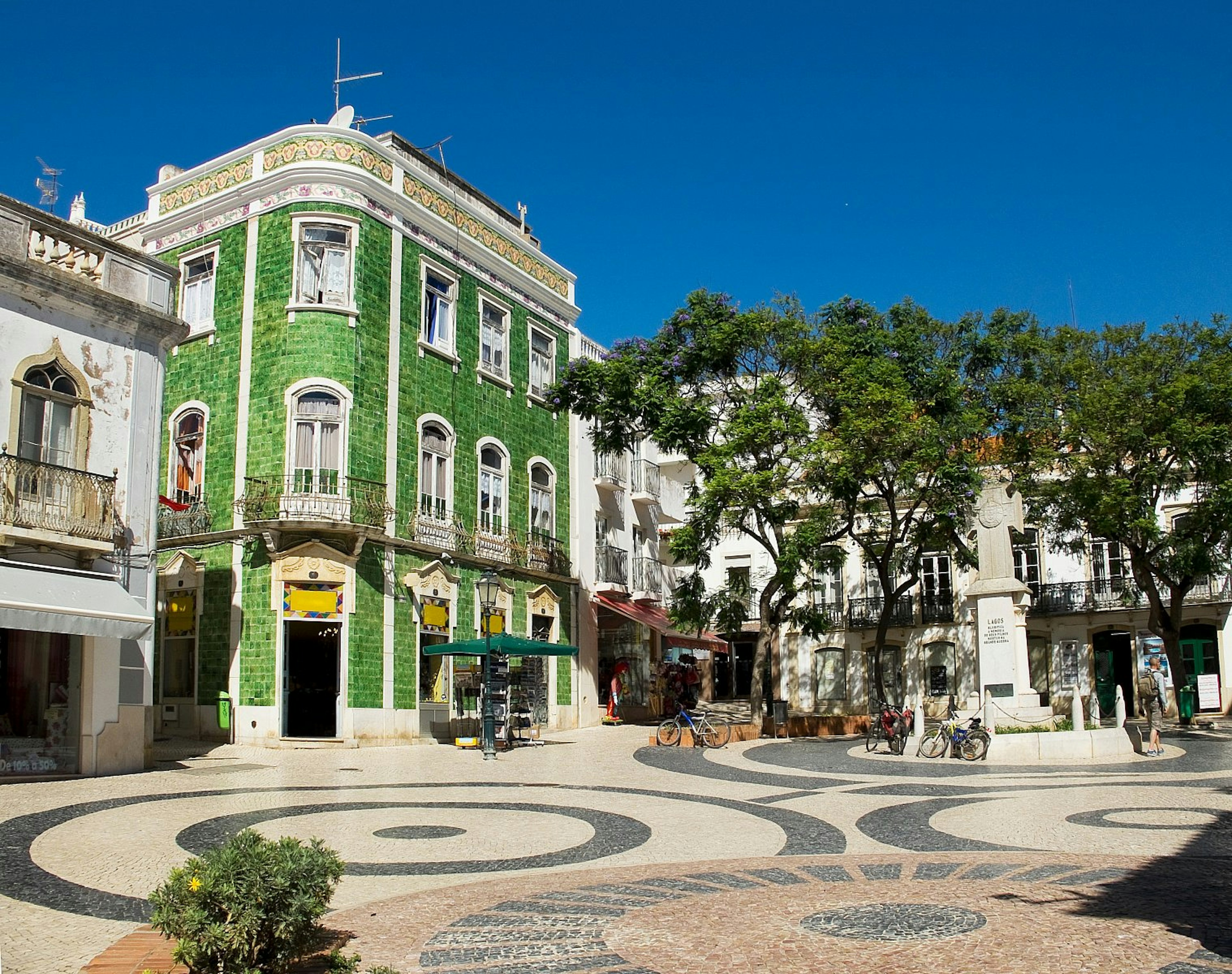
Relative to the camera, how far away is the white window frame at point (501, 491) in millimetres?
29469

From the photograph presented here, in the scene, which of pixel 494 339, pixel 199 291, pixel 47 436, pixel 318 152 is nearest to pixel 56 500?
pixel 47 436

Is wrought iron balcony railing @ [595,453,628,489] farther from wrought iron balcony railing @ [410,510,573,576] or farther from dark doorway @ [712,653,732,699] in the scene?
dark doorway @ [712,653,732,699]

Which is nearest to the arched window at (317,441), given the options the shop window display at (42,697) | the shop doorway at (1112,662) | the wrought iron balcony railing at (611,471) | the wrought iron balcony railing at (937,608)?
the shop window display at (42,697)

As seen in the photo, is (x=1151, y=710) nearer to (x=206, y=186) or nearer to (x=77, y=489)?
(x=77, y=489)

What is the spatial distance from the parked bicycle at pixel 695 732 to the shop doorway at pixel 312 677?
22.5 ft

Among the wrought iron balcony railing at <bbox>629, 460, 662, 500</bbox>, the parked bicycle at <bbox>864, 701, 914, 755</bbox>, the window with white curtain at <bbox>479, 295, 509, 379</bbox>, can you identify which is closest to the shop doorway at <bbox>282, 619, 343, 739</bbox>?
the window with white curtain at <bbox>479, 295, 509, 379</bbox>

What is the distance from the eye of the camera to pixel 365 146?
87.2 ft

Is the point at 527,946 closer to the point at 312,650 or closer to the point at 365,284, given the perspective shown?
the point at 312,650

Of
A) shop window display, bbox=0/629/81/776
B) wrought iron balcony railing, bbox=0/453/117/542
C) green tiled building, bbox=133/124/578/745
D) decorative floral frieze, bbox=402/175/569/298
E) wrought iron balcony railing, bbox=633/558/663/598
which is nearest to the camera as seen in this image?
wrought iron balcony railing, bbox=0/453/117/542

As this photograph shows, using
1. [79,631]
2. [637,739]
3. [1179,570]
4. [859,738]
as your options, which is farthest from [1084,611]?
[79,631]

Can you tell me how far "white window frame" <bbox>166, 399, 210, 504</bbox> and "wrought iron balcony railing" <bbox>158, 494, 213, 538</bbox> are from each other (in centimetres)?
15

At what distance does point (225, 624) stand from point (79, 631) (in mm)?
8241

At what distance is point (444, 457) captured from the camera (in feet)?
93.4

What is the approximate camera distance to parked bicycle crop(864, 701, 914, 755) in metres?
23.0
